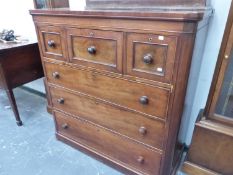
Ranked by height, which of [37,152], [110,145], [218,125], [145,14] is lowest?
[37,152]

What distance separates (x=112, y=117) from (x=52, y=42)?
0.63 meters

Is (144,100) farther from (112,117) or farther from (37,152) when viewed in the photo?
(37,152)

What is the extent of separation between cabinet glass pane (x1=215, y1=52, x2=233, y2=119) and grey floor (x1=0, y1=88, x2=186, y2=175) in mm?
850

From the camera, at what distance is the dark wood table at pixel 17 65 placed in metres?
1.67

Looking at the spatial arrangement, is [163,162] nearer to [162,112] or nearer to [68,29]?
[162,112]

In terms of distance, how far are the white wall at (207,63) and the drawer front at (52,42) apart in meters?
0.81

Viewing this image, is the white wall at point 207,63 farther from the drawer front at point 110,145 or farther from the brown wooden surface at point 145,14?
the drawer front at point 110,145

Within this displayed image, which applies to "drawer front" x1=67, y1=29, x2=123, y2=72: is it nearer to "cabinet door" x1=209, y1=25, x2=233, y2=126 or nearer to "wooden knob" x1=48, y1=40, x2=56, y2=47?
"wooden knob" x1=48, y1=40, x2=56, y2=47

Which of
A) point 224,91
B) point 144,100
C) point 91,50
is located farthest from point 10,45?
point 224,91

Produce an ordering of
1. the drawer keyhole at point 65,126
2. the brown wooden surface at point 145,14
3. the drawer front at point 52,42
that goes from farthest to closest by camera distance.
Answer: the drawer keyhole at point 65,126 < the drawer front at point 52,42 < the brown wooden surface at point 145,14

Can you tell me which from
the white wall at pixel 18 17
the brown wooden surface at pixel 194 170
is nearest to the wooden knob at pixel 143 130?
the brown wooden surface at pixel 194 170

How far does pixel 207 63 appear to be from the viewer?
4.24ft

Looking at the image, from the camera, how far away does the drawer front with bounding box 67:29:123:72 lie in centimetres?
102

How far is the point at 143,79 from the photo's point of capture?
1010 mm
